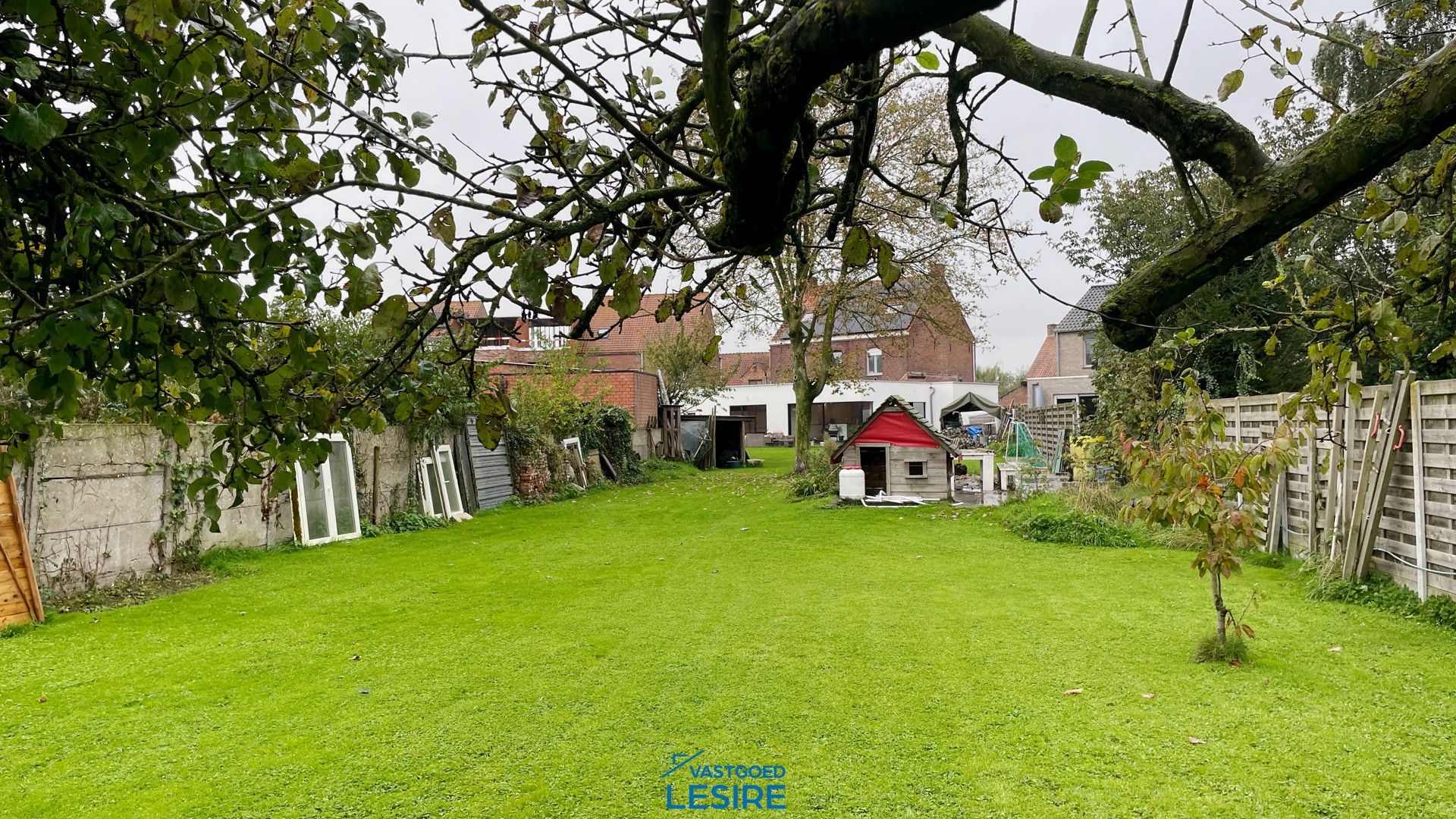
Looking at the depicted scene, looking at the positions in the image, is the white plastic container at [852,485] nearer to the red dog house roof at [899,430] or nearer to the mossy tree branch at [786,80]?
the red dog house roof at [899,430]

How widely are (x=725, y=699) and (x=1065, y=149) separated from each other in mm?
3978

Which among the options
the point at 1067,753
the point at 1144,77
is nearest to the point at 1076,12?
the point at 1144,77

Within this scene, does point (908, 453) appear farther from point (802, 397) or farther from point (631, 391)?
point (631, 391)

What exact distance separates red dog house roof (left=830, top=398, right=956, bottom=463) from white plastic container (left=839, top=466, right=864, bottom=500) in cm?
87

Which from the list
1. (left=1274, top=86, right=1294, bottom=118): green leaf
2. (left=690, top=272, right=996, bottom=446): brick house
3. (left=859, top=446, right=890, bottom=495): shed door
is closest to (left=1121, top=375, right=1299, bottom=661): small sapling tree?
(left=1274, top=86, right=1294, bottom=118): green leaf

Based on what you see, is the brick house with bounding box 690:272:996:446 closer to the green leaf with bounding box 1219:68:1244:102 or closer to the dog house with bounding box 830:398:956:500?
the dog house with bounding box 830:398:956:500

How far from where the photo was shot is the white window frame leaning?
9.91 meters

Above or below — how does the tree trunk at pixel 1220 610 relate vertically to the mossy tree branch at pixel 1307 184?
below

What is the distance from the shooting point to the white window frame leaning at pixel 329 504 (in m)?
9.91

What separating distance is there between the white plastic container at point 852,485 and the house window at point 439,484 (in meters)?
6.48

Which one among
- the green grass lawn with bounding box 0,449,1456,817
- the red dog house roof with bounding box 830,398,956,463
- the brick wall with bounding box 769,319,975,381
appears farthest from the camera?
the brick wall with bounding box 769,319,975,381

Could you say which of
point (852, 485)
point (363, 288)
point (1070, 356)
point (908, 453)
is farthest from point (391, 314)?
point (1070, 356)

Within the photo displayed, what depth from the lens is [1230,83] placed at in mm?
2164

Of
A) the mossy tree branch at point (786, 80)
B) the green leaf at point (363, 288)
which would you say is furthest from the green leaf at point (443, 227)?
the mossy tree branch at point (786, 80)
